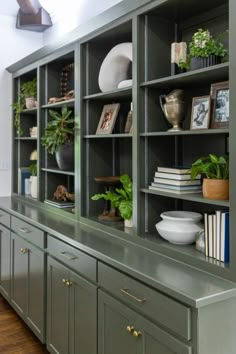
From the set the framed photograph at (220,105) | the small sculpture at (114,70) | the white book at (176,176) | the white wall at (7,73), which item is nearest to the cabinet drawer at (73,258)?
the white book at (176,176)

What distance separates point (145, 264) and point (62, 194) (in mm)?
1606

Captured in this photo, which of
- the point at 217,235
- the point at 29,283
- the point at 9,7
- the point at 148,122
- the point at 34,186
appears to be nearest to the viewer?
the point at 217,235

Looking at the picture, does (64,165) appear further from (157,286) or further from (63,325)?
(157,286)

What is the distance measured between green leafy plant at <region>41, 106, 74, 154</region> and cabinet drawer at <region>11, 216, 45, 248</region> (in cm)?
64

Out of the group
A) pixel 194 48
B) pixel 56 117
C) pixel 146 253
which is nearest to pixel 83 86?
pixel 56 117

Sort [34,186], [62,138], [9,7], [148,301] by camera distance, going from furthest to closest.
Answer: [9,7] → [34,186] → [62,138] → [148,301]

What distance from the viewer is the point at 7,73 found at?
4180 millimetres

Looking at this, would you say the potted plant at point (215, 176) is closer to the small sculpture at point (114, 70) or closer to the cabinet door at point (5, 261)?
the small sculpture at point (114, 70)

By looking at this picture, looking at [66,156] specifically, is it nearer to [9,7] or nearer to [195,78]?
[195,78]

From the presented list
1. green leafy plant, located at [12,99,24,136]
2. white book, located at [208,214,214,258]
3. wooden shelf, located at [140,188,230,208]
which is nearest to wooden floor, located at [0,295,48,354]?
wooden shelf, located at [140,188,230,208]

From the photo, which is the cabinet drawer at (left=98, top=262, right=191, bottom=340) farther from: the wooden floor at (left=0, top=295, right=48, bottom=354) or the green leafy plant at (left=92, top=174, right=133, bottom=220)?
the wooden floor at (left=0, top=295, right=48, bottom=354)

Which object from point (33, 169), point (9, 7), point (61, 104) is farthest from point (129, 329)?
point (9, 7)

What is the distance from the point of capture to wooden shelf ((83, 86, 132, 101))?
237 cm

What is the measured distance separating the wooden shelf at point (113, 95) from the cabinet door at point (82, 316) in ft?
3.66
